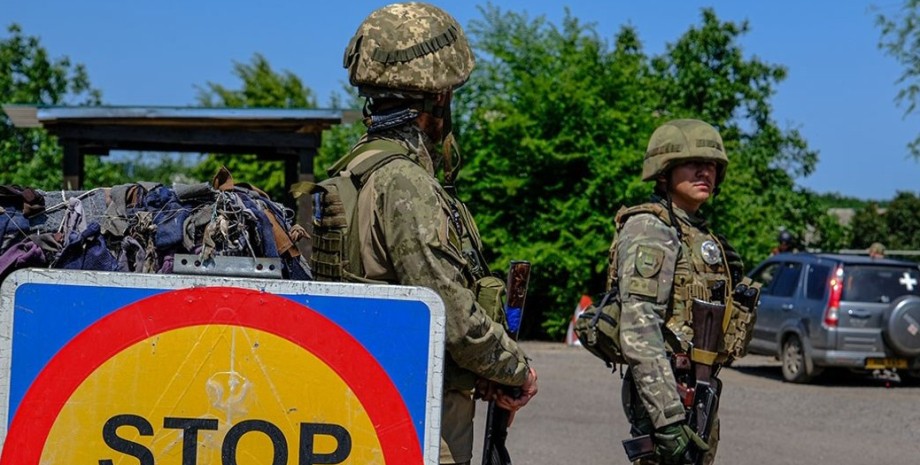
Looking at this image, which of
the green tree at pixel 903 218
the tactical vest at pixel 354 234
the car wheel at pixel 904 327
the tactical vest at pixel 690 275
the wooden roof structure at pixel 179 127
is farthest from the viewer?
the green tree at pixel 903 218

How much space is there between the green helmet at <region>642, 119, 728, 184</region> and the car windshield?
11.2 meters

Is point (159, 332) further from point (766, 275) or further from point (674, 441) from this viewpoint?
point (766, 275)

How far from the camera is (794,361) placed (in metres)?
16.2

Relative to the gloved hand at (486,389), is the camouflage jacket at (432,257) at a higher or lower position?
Result: higher

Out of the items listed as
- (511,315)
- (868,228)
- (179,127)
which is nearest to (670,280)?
(511,315)

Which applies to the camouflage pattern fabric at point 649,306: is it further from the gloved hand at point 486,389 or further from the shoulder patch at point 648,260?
the gloved hand at point 486,389

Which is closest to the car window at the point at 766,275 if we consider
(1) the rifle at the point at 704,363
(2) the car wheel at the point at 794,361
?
(2) the car wheel at the point at 794,361

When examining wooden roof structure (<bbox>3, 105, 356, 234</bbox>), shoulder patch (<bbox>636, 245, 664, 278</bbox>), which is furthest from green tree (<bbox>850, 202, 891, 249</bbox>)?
shoulder patch (<bbox>636, 245, 664, 278</bbox>)

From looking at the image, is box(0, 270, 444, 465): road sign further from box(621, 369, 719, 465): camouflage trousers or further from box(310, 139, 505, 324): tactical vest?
box(621, 369, 719, 465): camouflage trousers

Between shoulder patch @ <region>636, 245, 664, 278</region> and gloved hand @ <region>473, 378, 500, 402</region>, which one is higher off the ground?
shoulder patch @ <region>636, 245, 664, 278</region>

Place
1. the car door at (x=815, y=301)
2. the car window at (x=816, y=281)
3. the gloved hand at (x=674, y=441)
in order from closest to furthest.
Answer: the gloved hand at (x=674, y=441) < the car door at (x=815, y=301) < the car window at (x=816, y=281)

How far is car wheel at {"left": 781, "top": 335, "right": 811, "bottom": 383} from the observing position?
15.9 meters

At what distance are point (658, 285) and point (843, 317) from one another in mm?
11459

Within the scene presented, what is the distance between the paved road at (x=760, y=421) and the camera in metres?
9.60
